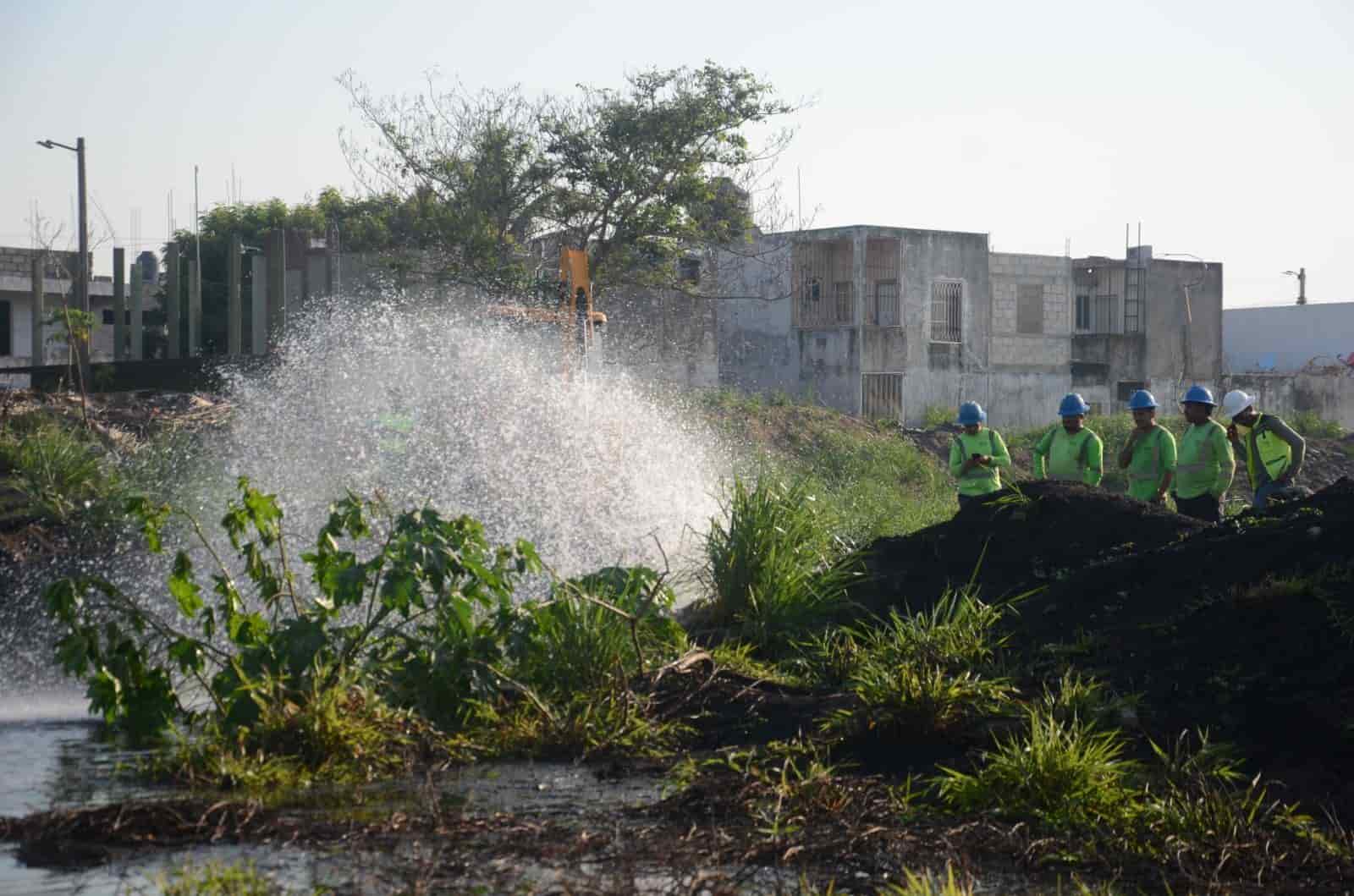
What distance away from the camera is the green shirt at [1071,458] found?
13086mm

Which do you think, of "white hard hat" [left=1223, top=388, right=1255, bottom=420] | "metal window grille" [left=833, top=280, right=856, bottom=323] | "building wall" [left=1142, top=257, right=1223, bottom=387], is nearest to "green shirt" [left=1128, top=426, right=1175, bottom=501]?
"white hard hat" [left=1223, top=388, right=1255, bottom=420]

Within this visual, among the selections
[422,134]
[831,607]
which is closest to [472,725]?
[831,607]

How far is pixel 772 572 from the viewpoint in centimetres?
1004

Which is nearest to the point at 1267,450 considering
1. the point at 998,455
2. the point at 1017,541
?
the point at 998,455

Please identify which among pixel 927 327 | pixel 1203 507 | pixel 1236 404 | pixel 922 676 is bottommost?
pixel 922 676

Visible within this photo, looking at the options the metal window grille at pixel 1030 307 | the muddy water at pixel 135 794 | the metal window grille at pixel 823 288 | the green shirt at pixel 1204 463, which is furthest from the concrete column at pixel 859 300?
the muddy water at pixel 135 794

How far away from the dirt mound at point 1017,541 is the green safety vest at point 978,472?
1.72 meters

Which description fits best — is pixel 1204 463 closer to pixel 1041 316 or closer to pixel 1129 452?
pixel 1129 452

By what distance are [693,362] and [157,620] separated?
84.8 ft

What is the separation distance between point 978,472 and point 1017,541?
2603 mm

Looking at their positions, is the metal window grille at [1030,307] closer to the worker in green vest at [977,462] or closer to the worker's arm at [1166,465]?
the worker in green vest at [977,462]

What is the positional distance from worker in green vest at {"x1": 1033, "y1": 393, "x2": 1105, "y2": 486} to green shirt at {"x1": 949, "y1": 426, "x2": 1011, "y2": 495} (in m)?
0.33

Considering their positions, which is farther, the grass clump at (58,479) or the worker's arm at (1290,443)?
the grass clump at (58,479)

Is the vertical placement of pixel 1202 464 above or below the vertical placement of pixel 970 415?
below
